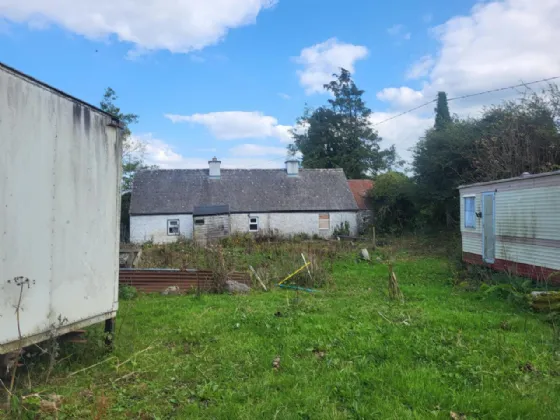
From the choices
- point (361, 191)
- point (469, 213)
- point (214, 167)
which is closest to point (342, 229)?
point (361, 191)

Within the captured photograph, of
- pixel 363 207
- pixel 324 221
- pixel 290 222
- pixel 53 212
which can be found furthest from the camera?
pixel 363 207

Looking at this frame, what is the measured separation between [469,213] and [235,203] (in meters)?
18.0

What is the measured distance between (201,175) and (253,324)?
2443 cm

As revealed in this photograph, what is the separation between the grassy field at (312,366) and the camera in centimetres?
362

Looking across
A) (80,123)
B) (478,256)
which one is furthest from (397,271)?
(80,123)

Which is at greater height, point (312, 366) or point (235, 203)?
point (235, 203)

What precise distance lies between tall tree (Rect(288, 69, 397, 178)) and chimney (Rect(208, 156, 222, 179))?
1605 centimetres

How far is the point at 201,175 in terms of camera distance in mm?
29859

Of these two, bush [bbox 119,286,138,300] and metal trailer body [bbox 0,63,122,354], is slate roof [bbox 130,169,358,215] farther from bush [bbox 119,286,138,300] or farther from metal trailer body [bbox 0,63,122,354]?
metal trailer body [bbox 0,63,122,354]

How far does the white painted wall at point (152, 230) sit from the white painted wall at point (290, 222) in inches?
140

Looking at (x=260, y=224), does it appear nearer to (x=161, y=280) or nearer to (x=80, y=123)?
(x=161, y=280)

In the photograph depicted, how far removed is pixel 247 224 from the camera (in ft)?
91.7

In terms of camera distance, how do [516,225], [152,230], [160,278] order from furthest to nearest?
[152,230], [160,278], [516,225]

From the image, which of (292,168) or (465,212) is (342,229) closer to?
(292,168)
